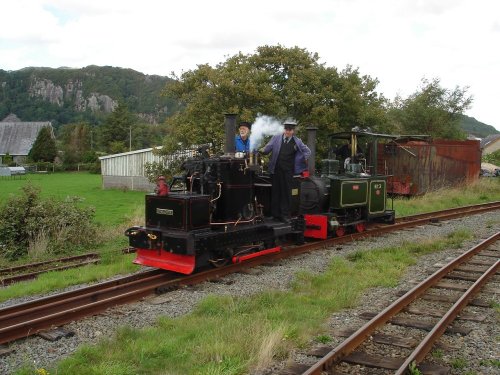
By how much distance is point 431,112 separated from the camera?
108 ft

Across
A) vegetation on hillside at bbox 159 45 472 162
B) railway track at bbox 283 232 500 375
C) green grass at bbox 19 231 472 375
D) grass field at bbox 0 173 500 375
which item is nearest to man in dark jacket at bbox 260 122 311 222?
grass field at bbox 0 173 500 375

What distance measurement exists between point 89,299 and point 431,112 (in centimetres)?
3009

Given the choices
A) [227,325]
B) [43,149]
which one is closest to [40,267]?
[227,325]

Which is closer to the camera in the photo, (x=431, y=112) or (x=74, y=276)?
→ (x=74, y=276)

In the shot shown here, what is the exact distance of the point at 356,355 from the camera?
194 inches

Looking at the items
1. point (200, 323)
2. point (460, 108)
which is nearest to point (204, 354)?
point (200, 323)

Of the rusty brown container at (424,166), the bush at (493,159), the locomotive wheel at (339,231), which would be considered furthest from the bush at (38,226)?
the bush at (493,159)

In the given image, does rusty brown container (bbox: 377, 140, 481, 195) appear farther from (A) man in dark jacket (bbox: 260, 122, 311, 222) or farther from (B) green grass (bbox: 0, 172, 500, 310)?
(A) man in dark jacket (bbox: 260, 122, 311, 222)

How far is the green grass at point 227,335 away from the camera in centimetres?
459

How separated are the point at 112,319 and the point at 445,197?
57.6 ft

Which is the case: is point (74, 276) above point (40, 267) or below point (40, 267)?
above

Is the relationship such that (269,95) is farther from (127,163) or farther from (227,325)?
(127,163)

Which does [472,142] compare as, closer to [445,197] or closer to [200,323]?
[445,197]

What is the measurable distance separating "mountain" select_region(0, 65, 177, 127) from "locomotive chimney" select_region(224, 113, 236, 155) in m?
153
